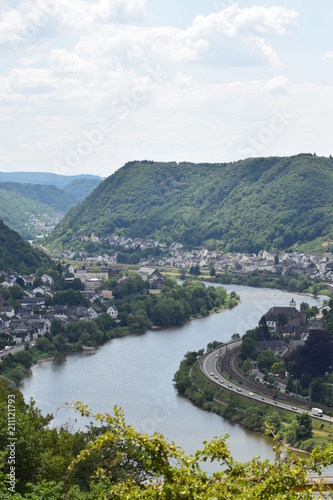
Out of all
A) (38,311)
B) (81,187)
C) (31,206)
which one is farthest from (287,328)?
(81,187)

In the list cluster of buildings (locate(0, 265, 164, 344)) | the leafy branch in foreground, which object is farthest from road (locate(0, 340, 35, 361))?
the leafy branch in foreground

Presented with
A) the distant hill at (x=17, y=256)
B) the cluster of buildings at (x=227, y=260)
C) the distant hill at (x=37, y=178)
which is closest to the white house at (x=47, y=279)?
the distant hill at (x=17, y=256)

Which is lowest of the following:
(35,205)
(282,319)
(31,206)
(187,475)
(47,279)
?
(282,319)

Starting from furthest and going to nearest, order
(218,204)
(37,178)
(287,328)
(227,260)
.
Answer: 1. (37,178)
2. (218,204)
3. (227,260)
4. (287,328)

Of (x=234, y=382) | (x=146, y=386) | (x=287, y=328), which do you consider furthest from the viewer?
(x=287, y=328)

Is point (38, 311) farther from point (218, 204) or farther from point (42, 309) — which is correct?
point (218, 204)

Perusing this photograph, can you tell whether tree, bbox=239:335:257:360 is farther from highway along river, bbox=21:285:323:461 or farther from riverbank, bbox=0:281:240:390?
riverbank, bbox=0:281:240:390

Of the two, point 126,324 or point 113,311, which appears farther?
point 113,311

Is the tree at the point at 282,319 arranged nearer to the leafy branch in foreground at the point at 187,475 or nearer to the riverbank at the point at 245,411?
the riverbank at the point at 245,411
